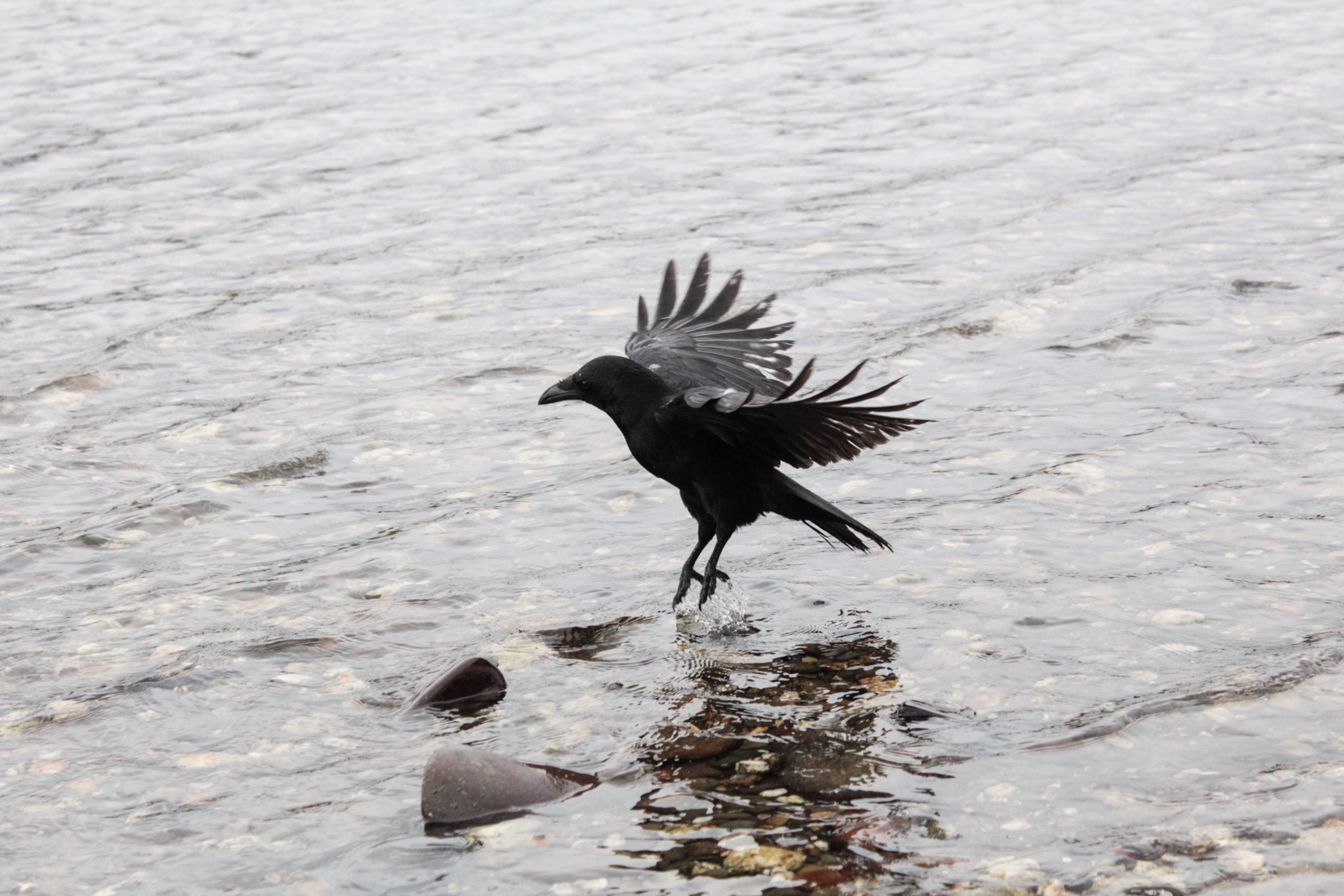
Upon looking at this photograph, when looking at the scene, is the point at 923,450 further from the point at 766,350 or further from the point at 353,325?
the point at 353,325

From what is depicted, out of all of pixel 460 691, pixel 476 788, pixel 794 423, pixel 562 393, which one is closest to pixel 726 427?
pixel 794 423

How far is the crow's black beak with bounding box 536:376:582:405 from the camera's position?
601cm

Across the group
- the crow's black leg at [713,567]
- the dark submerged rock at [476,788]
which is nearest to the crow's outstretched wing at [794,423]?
the crow's black leg at [713,567]

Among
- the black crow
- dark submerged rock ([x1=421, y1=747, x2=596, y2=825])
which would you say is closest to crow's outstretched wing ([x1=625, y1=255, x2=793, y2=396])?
the black crow

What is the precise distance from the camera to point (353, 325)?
9461 millimetres

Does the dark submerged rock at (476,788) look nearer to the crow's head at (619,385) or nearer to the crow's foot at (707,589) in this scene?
the crow's foot at (707,589)

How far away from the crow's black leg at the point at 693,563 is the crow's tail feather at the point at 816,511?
0.27 m

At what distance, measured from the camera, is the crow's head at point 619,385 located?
5742 millimetres

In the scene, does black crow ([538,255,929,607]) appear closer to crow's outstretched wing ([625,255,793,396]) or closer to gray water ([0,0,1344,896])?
crow's outstretched wing ([625,255,793,396])

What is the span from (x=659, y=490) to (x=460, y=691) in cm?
230

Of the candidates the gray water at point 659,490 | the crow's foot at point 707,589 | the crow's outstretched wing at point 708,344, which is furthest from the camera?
the crow's outstretched wing at point 708,344

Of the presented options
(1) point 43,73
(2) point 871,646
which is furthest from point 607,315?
(1) point 43,73

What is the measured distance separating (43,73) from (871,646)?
14592 mm

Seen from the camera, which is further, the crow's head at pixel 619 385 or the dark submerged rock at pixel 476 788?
the crow's head at pixel 619 385
